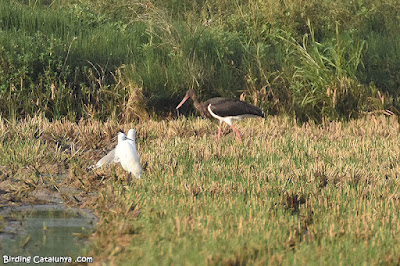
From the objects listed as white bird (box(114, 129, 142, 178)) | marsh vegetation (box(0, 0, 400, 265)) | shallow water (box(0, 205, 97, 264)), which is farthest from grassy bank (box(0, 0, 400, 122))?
shallow water (box(0, 205, 97, 264))

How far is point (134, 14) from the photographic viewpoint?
14.6 meters

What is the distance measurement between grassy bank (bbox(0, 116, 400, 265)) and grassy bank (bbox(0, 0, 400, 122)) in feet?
3.01

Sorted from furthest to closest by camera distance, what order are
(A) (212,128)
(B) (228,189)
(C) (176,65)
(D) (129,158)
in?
(C) (176,65), (A) (212,128), (D) (129,158), (B) (228,189)

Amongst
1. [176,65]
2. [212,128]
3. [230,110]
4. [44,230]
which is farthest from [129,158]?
[176,65]

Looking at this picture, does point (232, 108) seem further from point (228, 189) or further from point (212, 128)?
point (228, 189)

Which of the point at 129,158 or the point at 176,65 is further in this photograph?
the point at 176,65

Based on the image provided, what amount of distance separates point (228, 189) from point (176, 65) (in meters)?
5.71

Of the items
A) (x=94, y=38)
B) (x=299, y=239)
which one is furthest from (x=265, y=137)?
(x=299, y=239)

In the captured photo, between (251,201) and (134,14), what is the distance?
9278 millimetres

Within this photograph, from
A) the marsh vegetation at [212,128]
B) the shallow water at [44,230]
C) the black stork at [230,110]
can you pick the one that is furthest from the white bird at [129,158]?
the black stork at [230,110]

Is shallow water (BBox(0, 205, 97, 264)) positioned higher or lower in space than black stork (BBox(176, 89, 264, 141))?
higher

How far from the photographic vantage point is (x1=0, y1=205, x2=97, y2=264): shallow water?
4863mm

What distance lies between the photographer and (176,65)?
11891 millimetres

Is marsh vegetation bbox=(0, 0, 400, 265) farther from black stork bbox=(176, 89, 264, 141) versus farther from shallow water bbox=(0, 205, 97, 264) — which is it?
black stork bbox=(176, 89, 264, 141)
